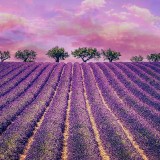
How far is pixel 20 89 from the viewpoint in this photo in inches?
1187

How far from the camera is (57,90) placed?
3083 centimetres

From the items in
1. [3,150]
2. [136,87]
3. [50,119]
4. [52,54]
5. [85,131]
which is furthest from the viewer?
[52,54]

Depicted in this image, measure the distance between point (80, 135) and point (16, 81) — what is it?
731 inches

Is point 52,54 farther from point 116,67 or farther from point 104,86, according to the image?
point 104,86

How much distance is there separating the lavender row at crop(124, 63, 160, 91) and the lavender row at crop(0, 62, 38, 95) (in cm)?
1333

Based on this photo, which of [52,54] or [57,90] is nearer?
[57,90]

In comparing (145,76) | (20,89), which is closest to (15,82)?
(20,89)

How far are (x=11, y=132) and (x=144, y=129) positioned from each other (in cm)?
758

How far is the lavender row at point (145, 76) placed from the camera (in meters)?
31.6

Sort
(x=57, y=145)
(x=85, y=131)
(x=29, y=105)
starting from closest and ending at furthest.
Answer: (x=57, y=145) → (x=85, y=131) → (x=29, y=105)

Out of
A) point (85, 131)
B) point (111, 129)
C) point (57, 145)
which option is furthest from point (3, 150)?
point (111, 129)

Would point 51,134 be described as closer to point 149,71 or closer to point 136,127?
point 136,127

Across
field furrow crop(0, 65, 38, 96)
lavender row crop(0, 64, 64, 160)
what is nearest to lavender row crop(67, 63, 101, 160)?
lavender row crop(0, 64, 64, 160)

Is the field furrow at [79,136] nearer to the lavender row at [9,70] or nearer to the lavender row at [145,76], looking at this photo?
the lavender row at [145,76]
